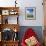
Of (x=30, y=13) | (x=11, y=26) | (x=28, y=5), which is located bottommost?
(x=11, y=26)

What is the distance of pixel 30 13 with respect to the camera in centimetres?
640

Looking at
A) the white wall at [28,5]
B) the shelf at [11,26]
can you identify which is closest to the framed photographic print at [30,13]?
the white wall at [28,5]

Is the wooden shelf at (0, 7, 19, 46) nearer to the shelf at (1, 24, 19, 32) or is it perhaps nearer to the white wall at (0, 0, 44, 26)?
the shelf at (1, 24, 19, 32)

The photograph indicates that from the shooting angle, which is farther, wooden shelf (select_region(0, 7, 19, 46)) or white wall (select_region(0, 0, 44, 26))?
white wall (select_region(0, 0, 44, 26))

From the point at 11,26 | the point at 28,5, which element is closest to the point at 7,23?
the point at 11,26

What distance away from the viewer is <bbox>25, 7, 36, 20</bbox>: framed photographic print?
6383mm

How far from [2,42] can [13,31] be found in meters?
0.61

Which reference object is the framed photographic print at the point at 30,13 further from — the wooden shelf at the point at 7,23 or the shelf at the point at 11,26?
the shelf at the point at 11,26

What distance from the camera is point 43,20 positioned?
626 cm

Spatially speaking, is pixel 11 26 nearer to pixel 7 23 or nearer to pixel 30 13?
pixel 7 23

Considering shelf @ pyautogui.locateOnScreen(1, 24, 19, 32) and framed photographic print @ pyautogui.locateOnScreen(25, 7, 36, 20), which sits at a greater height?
framed photographic print @ pyautogui.locateOnScreen(25, 7, 36, 20)

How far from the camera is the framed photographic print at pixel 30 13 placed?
6.38 m

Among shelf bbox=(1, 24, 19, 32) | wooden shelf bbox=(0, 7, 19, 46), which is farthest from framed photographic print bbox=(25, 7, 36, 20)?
shelf bbox=(1, 24, 19, 32)

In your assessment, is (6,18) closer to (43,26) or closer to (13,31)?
(13,31)
